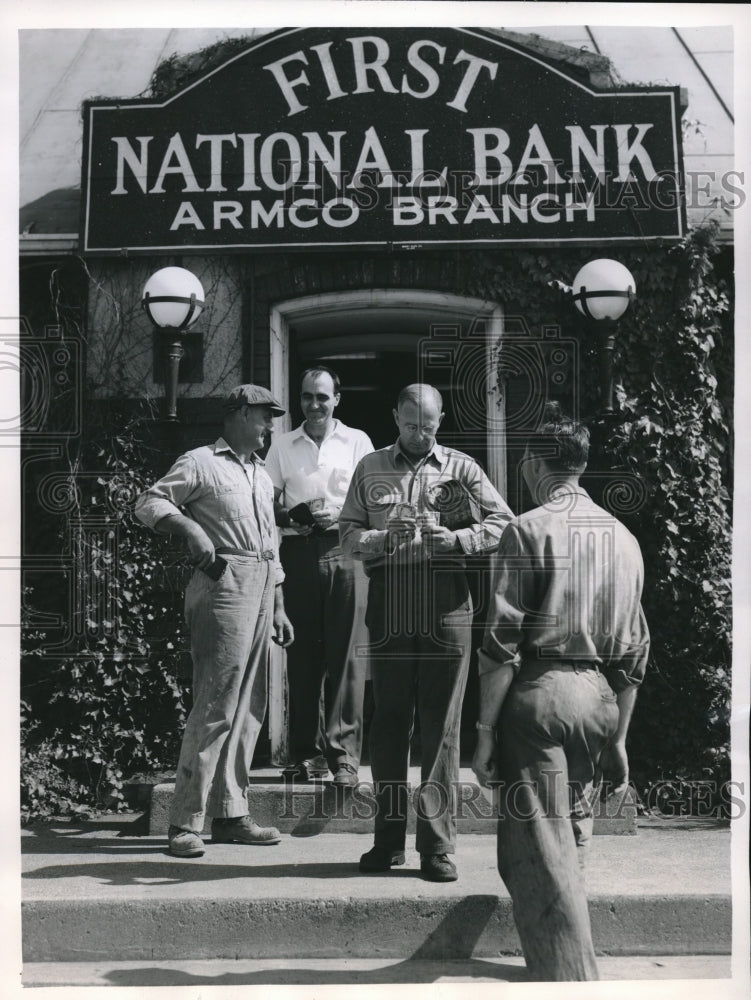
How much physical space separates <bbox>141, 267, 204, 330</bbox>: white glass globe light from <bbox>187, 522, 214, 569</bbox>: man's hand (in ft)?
4.48

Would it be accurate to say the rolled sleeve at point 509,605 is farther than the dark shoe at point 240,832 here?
No

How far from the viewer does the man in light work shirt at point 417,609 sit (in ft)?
14.8

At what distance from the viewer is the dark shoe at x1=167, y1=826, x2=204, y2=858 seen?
15.4 feet

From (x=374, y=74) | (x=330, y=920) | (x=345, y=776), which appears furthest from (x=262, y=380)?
(x=330, y=920)

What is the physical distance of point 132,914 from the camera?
427cm

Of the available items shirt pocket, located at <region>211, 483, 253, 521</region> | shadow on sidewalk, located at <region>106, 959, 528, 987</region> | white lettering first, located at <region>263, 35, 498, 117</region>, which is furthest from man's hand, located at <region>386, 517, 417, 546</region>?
white lettering first, located at <region>263, 35, 498, 117</region>

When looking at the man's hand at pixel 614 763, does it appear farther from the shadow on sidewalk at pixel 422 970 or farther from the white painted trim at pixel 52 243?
the white painted trim at pixel 52 243

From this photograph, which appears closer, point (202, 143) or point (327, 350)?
point (202, 143)

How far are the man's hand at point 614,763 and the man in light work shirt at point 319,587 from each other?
4.52 feet

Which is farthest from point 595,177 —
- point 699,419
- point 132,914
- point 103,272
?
point 132,914

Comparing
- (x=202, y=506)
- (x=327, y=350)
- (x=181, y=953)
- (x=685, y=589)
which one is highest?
(x=327, y=350)

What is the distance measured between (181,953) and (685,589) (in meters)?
2.92

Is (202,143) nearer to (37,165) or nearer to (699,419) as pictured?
(37,165)

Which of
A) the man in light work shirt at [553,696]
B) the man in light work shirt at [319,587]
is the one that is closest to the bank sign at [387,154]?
the man in light work shirt at [319,587]
